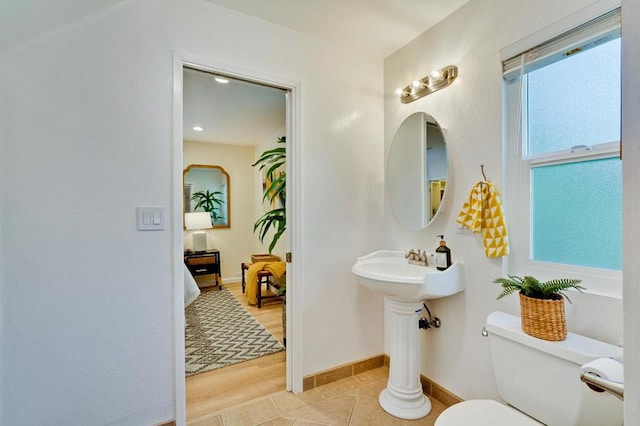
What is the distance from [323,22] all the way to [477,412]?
2.13 m

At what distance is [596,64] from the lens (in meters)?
1.25

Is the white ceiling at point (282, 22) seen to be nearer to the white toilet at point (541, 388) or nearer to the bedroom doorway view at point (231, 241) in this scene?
the bedroom doorway view at point (231, 241)

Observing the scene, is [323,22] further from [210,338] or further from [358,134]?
[210,338]

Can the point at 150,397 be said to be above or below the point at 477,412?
below

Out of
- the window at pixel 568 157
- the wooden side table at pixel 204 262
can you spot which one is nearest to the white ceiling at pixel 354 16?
the window at pixel 568 157

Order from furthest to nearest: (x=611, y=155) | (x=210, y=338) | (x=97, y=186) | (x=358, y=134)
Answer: (x=210, y=338) → (x=358, y=134) → (x=97, y=186) → (x=611, y=155)

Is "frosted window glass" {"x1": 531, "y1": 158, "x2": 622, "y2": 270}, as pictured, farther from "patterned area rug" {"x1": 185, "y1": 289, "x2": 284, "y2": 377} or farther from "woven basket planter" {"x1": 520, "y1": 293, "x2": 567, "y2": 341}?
"patterned area rug" {"x1": 185, "y1": 289, "x2": 284, "y2": 377}

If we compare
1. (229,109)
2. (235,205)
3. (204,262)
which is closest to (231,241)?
(235,205)

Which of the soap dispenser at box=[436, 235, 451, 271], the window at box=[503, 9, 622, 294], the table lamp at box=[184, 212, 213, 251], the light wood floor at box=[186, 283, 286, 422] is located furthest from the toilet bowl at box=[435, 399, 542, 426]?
the table lamp at box=[184, 212, 213, 251]

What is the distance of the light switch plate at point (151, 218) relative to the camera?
59.9 inches

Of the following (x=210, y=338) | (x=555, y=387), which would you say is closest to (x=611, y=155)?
(x=555, y=387)

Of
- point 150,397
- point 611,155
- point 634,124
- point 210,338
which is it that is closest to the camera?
point 634,124

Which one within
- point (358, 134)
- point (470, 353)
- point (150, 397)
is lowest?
point (150, 397)

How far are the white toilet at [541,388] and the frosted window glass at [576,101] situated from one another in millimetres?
827
